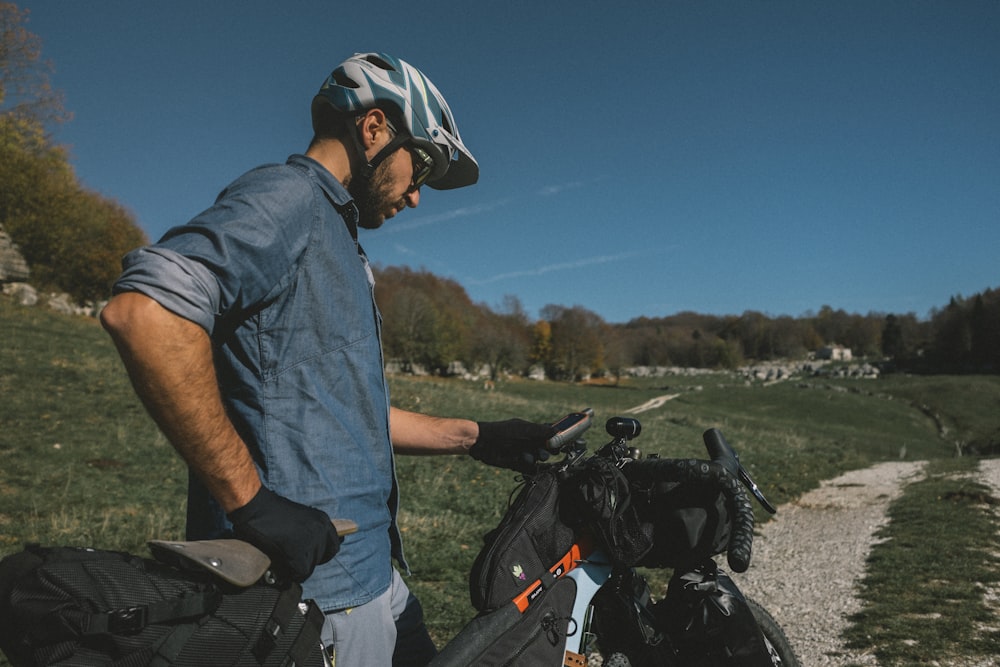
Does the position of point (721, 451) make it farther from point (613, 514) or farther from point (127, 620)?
point (127, 620)

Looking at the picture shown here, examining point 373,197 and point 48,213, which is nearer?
point 373,197

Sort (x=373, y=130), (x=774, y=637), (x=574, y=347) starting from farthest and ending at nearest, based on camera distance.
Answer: (x=574, y=347) < (x=774, y=637) < (x=373, y=130)

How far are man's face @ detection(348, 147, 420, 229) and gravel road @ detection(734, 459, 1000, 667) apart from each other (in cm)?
524

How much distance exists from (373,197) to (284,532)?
120 cm

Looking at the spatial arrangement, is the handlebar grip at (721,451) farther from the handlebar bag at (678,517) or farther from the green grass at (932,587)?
the green grass at (932,587)

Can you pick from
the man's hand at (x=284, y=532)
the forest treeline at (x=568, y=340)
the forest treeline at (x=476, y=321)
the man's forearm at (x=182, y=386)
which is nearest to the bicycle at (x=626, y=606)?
the man's hand at (x=284, y=532)

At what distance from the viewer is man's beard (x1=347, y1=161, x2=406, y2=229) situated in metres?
2.08

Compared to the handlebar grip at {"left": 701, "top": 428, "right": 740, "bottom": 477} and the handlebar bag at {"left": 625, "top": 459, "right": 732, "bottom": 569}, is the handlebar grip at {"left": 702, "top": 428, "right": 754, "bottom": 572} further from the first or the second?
the handlebar grip at {"left": 701, "top": 428, "right": 740, "bottom": 477}

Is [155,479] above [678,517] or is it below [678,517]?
below

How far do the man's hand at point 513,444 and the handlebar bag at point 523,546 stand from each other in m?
0.24

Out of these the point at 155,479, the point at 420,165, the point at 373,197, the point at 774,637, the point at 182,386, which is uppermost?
the point at 420,165

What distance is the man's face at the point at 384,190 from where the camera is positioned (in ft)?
6.87

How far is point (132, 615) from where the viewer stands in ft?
4.02

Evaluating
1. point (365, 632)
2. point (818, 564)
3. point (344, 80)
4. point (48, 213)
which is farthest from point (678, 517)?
point (48, 213)
